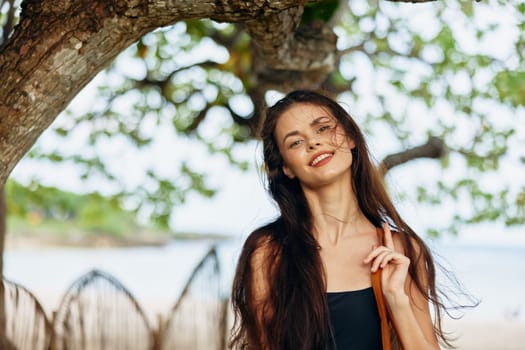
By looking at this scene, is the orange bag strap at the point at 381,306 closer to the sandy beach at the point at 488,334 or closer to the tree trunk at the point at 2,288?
the tree trunk at the point at 2,288

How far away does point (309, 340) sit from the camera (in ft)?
8.46

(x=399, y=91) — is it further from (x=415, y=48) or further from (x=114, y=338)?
(x=114, y=338)


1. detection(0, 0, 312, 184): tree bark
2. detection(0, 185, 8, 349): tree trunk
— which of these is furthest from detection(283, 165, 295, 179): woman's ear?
detection(0, 185, 8, 349): tree trunk

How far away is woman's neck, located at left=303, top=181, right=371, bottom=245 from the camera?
2.78m

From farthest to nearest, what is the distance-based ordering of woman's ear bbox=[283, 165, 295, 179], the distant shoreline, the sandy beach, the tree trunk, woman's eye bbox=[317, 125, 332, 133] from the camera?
the distant shoreline
the sandy beach
the tree trunk
woman's ear bbox=[283, 165, 295, 179]
woman's eye bbox=[317, 125, 332, 133]

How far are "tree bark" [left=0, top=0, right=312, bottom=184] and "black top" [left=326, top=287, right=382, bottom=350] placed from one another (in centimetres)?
103

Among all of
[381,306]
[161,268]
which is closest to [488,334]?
[381,306]

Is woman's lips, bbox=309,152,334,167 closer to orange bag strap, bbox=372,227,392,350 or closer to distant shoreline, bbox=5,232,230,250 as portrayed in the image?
orange bag strap, bbox=372,227,392,350

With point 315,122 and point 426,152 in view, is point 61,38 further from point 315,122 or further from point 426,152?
point 426,152

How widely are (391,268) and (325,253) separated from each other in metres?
0.30

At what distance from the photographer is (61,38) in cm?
236

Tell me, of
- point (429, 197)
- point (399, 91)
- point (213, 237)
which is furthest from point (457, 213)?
point (213, 237)

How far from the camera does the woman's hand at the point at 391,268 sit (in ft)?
8.15

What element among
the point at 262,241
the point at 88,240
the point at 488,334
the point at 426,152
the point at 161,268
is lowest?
the point at 488,334
